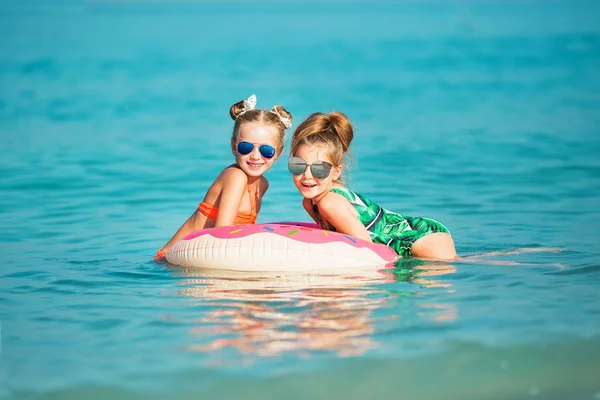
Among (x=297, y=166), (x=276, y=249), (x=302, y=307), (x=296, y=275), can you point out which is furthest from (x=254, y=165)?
(x=302, y=307)

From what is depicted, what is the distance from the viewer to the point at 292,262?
619 centimetres

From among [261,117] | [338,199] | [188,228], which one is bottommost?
[188,228]

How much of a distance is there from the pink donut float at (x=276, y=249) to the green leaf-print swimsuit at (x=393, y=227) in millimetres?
388

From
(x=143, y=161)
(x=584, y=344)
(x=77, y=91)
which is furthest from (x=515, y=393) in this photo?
(x=77, y=91)

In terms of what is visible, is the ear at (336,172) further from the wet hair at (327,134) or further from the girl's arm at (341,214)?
the girl's arm at (341,214)

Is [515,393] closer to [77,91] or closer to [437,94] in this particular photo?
[437,94]

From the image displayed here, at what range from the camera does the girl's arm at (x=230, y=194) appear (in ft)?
21.7

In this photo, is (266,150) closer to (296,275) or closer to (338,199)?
(338,199)

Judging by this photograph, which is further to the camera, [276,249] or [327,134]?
[327,134]

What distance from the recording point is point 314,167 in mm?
6410

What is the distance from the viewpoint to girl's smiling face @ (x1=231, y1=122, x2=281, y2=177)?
6.66 meters

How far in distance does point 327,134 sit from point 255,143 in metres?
0.51

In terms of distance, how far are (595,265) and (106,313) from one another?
3.39 m

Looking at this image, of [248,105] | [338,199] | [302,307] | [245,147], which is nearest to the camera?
[302,307]
